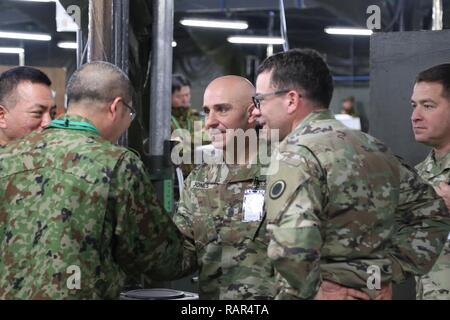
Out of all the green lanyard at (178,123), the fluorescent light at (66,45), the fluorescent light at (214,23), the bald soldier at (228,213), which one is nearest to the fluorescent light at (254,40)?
the fluorescent light at (214,23)

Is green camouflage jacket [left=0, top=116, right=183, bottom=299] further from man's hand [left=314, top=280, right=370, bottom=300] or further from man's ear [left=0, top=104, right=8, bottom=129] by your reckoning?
man's ear [left=0, top=104, right=8, bottom=129]

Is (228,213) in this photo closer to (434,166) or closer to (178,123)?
(434,166)

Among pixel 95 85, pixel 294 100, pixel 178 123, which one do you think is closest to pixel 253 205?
pixel 294 100

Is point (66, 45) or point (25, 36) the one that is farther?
point (66, 45)

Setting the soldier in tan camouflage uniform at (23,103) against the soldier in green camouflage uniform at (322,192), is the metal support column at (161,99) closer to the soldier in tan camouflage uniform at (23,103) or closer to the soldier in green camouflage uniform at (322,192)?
the soldier in tan camouflage uniform at (23,103)

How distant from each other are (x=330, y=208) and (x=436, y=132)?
4.32 feet

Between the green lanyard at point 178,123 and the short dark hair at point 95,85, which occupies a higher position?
the short dark hair at point 95,85

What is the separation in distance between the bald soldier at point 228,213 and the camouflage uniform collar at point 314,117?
0.58 metres

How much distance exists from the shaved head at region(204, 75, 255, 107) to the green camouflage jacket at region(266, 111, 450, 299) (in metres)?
0.71

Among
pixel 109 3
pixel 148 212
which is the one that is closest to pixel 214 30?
pixel 109 3

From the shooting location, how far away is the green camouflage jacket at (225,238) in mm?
2896

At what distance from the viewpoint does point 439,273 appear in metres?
3.42

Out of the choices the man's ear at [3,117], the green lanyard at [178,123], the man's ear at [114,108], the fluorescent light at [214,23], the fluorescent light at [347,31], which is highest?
the fluorescent light at [214,23]

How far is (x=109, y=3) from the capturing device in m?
3.40
